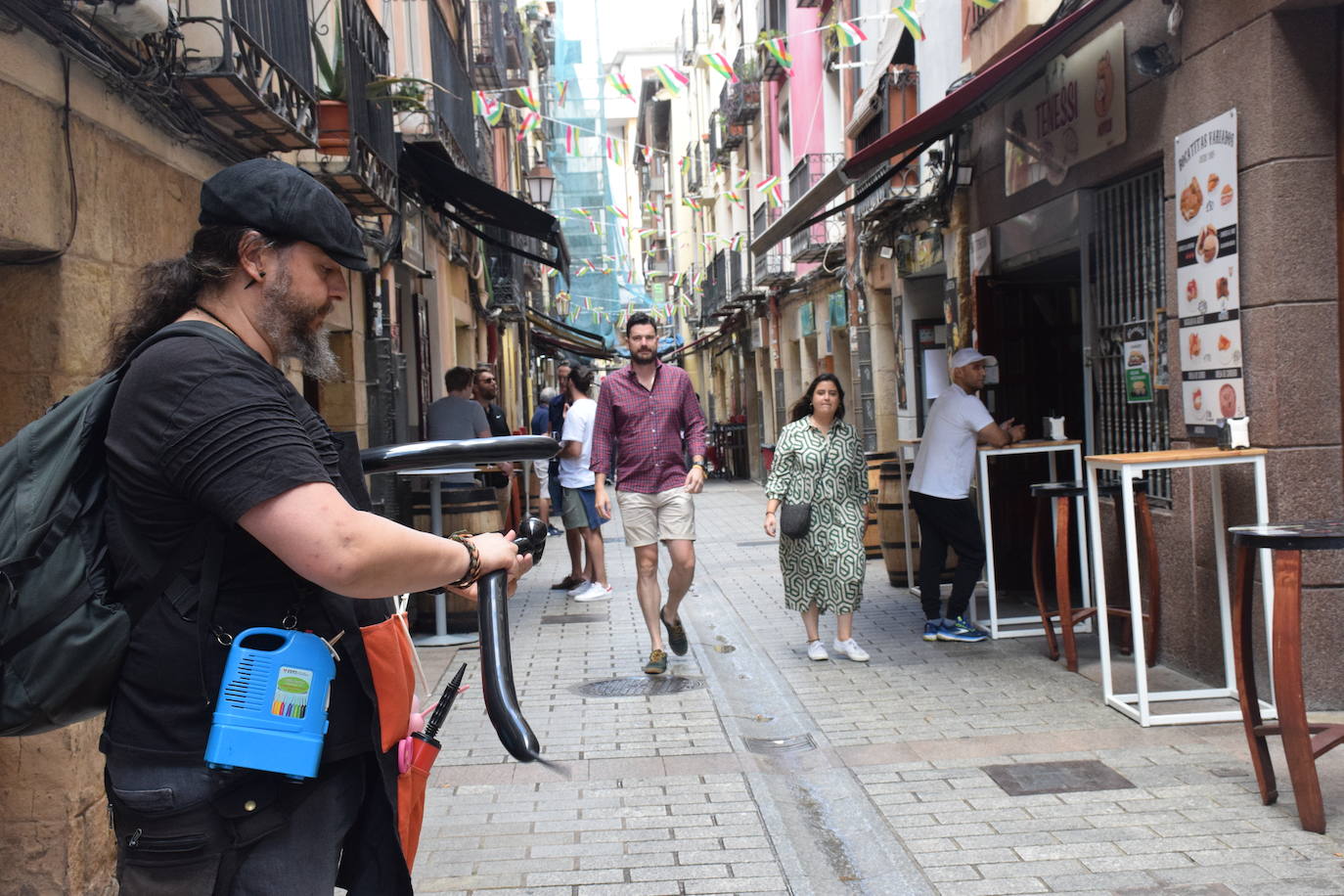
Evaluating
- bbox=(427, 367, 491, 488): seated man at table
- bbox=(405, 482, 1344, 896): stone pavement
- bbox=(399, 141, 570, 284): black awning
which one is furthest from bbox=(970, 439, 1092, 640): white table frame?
bbox=(399, 141, 570, 284): black awning

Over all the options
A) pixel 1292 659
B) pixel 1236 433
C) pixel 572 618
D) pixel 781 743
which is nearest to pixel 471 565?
pixel 1292 659

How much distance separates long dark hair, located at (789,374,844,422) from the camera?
793cm

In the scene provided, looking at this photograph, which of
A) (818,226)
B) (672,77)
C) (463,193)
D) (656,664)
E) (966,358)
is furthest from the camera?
(818,226)

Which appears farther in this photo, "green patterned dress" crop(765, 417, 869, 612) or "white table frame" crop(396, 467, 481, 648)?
"white table frame" crop(396, 467, 481, 648)

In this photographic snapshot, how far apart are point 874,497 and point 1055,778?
5738 mm

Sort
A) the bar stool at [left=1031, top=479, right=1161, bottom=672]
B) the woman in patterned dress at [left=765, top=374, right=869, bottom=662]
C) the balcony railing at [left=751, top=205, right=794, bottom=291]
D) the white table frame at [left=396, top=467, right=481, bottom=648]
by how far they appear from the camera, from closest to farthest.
Answer: 1. the bar stool at [left=1031, top=479, right=1161, bottom=672]
2. the woman in patterned dress at [left=765, top=374, right=869, bottom=662]
3. the white table frame at [left=396, top=467, right=481, bottom=648]
4. the balcony railing at [left=751, top=205, right=794, bottom=291]

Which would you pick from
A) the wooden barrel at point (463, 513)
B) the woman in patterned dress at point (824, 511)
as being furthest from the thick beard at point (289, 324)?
the wooden barrel at point (463, 513)

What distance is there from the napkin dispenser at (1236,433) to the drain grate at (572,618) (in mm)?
5083

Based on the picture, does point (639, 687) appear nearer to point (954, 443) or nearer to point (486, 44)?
point (954, 443)

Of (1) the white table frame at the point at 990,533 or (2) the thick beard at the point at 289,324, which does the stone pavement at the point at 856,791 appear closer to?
(1) the white table frame at the point at 990,533

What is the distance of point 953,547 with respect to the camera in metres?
8.17

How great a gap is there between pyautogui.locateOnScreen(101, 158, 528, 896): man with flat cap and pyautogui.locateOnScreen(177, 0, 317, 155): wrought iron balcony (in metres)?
3.62

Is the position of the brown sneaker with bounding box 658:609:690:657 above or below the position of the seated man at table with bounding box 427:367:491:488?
below

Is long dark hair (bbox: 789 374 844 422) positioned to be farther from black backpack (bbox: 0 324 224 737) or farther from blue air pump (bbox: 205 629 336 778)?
black backpack (bbox: 0 324 224 737)
